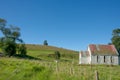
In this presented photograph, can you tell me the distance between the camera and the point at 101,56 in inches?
2368

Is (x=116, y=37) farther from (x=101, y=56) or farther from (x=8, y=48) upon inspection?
(x=8, y=48)

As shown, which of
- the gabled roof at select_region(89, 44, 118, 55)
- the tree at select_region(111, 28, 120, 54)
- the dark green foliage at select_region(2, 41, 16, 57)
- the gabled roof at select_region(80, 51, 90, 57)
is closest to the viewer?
the gabled roof at select_region(89, 44, 118, 55)

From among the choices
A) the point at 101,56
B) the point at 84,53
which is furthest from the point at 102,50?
the point at 84,53

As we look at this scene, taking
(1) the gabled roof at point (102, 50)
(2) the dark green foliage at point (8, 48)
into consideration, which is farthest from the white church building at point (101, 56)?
(2) the dark green foliage at point (8, 48)

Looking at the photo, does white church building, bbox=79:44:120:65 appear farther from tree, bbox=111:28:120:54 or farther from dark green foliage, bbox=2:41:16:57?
dark green foliage, bbox=2:41:16:57

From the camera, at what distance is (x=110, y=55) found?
60469 millimetres

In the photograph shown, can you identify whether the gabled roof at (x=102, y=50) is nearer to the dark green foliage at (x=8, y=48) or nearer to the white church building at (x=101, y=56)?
the white church building at (x=101, y=56)

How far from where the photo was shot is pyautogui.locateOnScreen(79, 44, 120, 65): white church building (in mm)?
60000

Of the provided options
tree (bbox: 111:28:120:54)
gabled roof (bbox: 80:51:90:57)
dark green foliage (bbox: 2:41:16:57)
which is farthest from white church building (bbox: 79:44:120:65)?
dark green foliage (bbox: 2:41:16:57)

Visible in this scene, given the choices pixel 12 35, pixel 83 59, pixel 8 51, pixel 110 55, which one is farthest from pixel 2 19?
pixel 110 55

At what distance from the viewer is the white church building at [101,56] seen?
197 ft

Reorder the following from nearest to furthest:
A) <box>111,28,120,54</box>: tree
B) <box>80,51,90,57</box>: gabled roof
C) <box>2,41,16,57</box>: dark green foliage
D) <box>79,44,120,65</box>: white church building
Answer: <box>79,44,120,65</box>: white church building, <box>80,51,90,57</box>: gabled roof, <box>2,41,16,57</box>: dark green foliage, <box>111,28,120,54</box>: tree

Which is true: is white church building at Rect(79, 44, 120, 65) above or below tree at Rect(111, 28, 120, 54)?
below

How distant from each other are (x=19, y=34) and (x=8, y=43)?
7946mm
